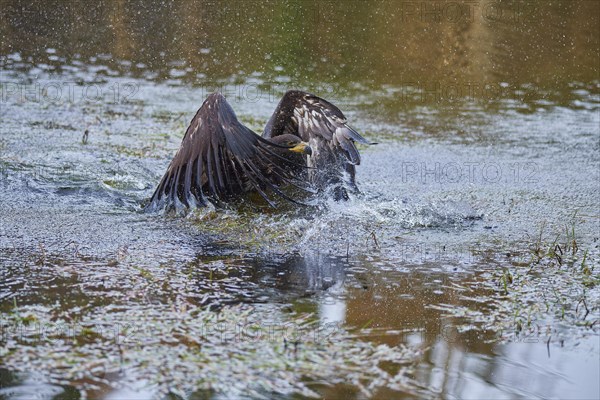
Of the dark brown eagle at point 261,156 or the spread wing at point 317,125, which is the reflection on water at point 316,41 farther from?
the dark brown eagle at point 261,156

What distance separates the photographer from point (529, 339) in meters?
4.26

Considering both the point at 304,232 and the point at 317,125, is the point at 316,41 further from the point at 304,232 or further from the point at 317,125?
the point at 304,232

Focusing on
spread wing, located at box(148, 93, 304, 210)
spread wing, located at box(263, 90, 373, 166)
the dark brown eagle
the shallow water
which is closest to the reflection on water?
the shallow water

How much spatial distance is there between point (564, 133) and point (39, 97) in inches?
216

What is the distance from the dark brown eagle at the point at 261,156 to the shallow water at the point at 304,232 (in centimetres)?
18

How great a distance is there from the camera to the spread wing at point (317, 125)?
6684mm

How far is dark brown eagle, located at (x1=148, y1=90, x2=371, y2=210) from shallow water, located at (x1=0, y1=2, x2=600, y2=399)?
0.18 meters

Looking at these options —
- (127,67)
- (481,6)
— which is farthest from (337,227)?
(481,6)

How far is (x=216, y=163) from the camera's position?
5957 mm

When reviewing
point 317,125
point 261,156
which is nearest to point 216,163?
point 261,156

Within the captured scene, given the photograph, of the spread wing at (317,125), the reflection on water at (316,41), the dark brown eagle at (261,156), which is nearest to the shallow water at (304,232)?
the reflection on water at (316,41)

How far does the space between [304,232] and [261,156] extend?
56cm

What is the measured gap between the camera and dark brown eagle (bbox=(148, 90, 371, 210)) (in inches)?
A: 237

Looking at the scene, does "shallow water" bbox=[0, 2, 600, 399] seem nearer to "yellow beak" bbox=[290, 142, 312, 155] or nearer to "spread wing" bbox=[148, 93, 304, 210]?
"spread wing" bbox=[148, 93, 304, 210]
